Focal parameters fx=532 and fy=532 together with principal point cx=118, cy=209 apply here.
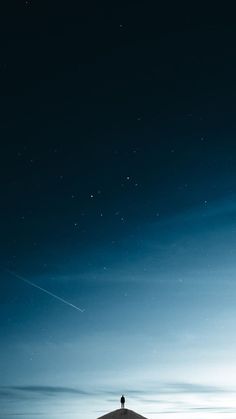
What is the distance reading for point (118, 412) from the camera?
16812mm

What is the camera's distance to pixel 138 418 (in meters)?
16.7

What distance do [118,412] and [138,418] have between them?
25.7 inches
